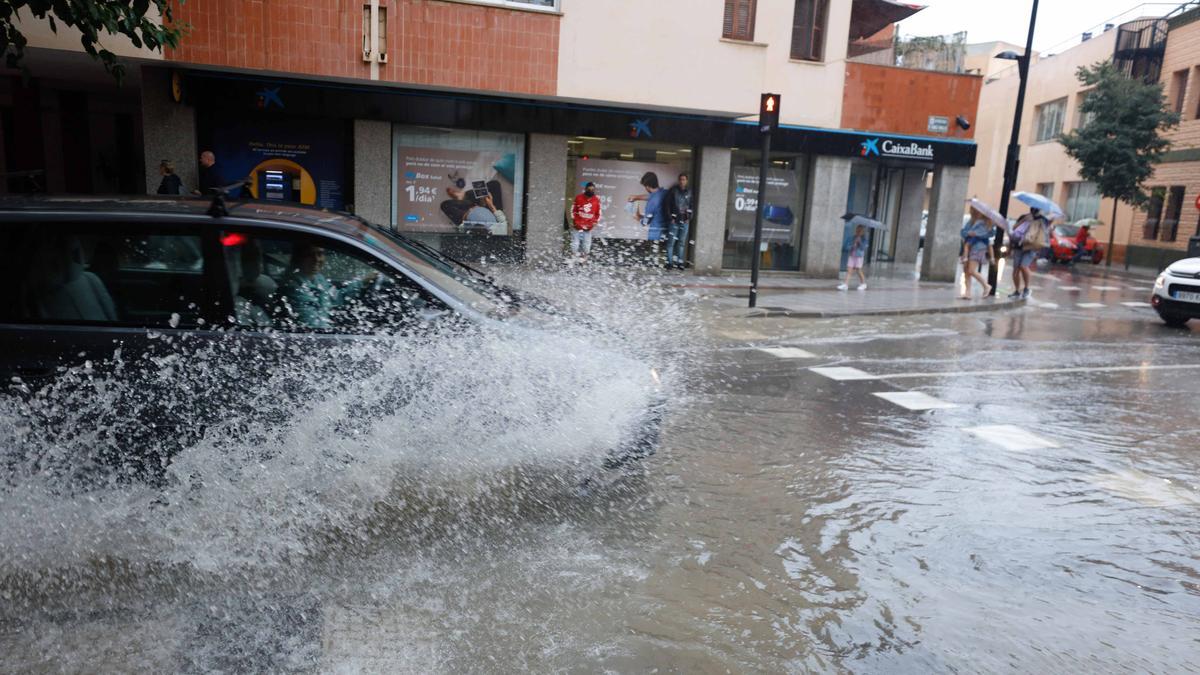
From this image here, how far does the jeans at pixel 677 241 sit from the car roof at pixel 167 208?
1396 centimetres

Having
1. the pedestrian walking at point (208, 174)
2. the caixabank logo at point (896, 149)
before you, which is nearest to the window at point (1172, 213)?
the caixabank logo at point (896, 149)

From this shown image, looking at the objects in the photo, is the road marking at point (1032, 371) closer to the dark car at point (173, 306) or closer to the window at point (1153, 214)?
the dark car at point (173, 306)

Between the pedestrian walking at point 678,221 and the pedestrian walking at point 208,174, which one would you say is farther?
the pedestrian walking at point 678,221

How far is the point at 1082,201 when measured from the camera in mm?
38312

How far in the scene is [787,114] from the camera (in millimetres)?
18688

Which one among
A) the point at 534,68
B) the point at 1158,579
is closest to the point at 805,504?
the point at 1158,579

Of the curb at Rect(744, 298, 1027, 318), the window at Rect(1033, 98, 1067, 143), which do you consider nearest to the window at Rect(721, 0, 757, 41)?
the curb at Rect(744, 298, 1027, 318)

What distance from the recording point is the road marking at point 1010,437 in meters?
6.35

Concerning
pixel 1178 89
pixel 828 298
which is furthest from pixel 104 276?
pixel 1178 89

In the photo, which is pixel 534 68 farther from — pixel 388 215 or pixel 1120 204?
pixel 1120 204

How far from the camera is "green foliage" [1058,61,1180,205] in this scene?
30.0m

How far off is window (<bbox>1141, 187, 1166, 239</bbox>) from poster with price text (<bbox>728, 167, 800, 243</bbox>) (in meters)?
20.7

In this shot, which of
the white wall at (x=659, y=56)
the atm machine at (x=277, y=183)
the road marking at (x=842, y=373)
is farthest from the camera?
the atm machine at (x=277, y=183)

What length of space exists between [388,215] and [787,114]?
29.2 feet
